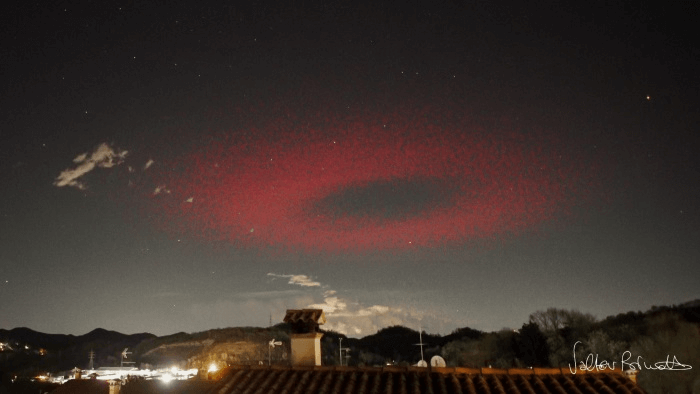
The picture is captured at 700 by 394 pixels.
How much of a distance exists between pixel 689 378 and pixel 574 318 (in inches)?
732

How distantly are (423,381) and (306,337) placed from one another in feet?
9.15

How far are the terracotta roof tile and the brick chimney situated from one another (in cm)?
83

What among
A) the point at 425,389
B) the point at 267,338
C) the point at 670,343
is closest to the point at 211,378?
the point at 425,389

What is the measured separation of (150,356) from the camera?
3123 inches

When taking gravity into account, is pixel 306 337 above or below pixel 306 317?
below

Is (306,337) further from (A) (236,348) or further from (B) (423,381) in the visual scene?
(A) (236,348)

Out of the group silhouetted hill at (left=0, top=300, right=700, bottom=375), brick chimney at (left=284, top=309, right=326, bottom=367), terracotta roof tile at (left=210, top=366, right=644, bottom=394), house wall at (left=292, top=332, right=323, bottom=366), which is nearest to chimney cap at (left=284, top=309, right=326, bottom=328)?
brick chimney at (left=284, top=309, right=326, bottom=367)

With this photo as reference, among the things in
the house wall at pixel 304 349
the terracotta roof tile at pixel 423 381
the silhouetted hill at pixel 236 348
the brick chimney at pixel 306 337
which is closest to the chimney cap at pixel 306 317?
the brick chimney at pixel 306 337

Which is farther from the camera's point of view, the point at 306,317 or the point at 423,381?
the point at 306,317

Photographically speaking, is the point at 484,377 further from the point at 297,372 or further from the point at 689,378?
the point at 689,378

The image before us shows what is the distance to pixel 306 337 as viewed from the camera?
11445mm

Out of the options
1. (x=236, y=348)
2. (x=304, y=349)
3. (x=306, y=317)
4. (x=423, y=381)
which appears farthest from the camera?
(x=236, y=348)

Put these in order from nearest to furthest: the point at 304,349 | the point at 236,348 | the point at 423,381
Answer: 1. the point at 423,381
2. the point at 304,349
3. the point at 236,348

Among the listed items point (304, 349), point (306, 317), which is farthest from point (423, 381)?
point (306, 317)
